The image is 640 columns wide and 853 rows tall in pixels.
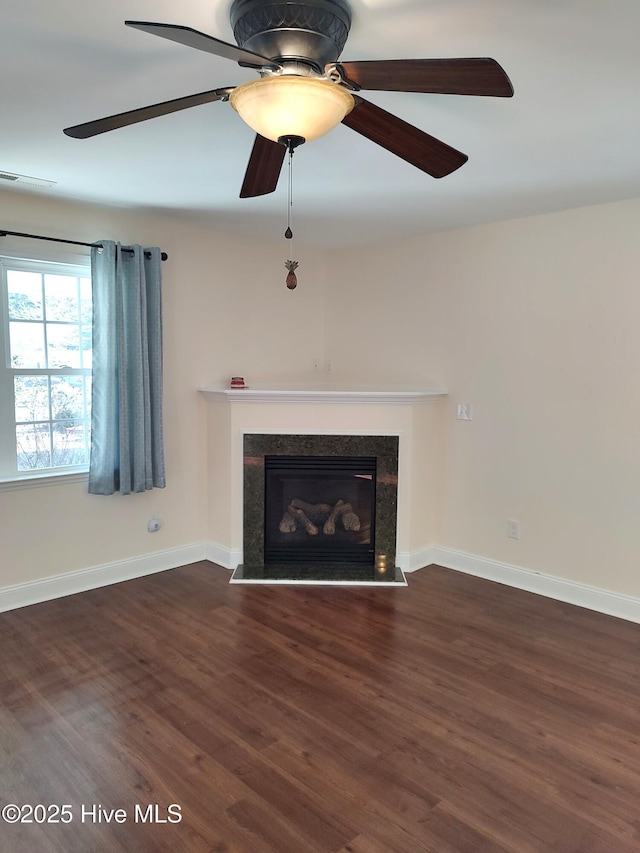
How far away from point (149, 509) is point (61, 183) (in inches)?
82.8

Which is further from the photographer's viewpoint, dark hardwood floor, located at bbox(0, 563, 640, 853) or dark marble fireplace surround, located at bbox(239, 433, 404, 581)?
dark marble fireplace surround, located at bbox(239, 433, 404, 581)

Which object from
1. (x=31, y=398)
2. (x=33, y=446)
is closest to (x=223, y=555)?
(x=33, y=446)

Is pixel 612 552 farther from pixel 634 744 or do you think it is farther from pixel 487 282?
pixel 487 282

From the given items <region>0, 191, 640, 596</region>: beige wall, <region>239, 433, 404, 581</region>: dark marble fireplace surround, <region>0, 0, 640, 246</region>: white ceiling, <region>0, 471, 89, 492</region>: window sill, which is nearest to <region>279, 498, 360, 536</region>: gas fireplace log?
<region>239, 433, 404, 581</region>: dark marble fireplace surround

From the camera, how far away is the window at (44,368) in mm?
3402

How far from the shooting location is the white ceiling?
157 centimetres

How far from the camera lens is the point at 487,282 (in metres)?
3.93

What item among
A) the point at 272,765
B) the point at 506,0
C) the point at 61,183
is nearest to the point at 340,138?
the point at 506,0

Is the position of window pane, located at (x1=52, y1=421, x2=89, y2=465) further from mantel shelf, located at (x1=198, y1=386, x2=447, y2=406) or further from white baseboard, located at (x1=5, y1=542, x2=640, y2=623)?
mantel shelf, located at (x1=198, y1=386, x2=447, y2=406)

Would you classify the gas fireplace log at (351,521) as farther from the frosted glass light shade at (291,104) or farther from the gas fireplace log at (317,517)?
the frosted glass light shade at (291,104)

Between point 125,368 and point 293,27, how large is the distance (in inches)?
101

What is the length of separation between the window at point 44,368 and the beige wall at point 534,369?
2.21 m

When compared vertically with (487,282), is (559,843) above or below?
below

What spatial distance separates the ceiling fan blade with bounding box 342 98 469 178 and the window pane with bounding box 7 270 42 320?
97.2 inches
